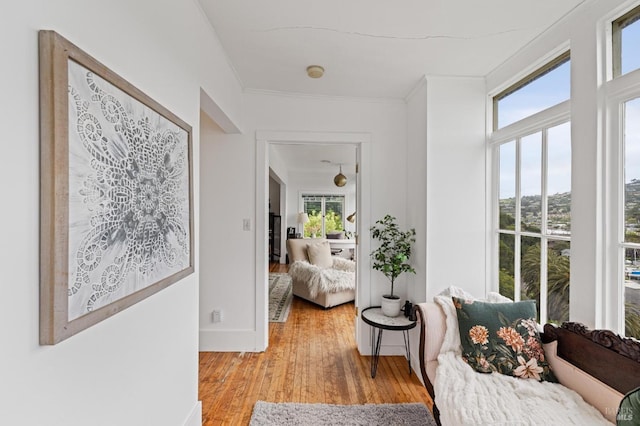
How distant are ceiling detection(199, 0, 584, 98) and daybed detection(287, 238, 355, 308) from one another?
2581 mm

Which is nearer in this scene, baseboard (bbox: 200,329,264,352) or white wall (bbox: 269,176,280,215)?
baseboard (bbox: 200,329,264,352)

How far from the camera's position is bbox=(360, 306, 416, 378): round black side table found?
2.38 metres

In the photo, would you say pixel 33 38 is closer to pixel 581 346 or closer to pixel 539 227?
pixel 581 346

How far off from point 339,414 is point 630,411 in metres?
1.51

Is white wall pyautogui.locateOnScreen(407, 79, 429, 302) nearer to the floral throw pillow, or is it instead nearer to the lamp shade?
the floral throw pillow

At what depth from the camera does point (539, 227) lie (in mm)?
1962

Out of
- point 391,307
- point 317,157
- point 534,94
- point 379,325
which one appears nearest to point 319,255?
point 317,157

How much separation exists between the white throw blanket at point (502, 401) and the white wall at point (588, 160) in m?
0.43

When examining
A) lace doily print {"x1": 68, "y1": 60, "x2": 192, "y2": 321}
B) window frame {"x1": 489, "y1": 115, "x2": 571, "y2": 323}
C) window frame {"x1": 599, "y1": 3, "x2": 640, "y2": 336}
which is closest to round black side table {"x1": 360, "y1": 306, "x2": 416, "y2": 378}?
window frame {"x1": 489, "y1": 115, "x2": 571, "y2": 323}

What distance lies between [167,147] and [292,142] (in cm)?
165

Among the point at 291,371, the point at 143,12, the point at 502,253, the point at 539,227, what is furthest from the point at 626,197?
the point at 291,371

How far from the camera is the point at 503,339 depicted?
5.41ft

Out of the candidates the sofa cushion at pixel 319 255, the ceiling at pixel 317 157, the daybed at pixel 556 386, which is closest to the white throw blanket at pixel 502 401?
the daybed at pixel 556 386

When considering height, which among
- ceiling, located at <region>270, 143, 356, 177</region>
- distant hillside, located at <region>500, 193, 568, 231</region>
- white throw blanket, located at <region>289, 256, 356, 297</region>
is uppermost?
ceiling, located at <region>270, 143, 356, 177</region>
